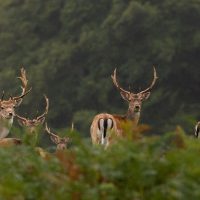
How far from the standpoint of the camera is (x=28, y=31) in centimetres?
3944

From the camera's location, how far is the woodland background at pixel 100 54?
1387 inches

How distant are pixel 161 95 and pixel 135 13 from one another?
3.06 metres

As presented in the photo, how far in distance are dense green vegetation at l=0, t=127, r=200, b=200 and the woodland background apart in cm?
2749

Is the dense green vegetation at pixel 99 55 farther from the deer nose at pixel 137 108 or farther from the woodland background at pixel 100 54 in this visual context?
the deer nose at pixel 137 108

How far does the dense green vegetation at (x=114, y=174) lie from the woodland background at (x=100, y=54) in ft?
90.2

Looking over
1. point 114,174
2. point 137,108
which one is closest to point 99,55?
point 137,108

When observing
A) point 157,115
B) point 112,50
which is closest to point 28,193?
point 157,115

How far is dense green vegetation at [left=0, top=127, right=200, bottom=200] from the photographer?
5.55m

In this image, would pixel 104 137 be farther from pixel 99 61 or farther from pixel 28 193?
pixel 99 61

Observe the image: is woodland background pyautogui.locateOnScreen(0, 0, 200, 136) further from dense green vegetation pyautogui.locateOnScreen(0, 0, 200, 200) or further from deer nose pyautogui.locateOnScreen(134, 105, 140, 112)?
deer nose pyautogui.locateOnScreen(134, 105, 140, 112)

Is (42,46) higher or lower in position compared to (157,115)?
higher

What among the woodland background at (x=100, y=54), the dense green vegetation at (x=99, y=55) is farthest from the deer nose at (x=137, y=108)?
the woodland background at (x=100, y=54)

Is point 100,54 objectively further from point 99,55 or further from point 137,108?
point 137,108

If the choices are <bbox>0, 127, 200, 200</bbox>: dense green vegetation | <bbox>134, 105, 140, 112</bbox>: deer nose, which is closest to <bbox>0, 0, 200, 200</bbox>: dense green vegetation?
<bbox>134, 105, 140, 112</bbox>: deer nose
